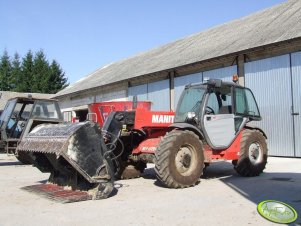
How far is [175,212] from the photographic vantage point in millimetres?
6098

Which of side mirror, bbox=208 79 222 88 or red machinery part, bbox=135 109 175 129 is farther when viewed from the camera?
side mirror, bbox=208 79 222 88

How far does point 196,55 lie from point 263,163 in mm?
10177

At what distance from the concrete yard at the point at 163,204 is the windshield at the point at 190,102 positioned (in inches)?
58.7

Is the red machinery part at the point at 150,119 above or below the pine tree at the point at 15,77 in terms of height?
below

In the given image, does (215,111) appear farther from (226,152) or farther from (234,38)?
(234,38)

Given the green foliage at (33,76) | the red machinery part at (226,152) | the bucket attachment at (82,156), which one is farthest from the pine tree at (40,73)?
the bucket attachment at (82,156)

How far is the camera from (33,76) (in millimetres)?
60125

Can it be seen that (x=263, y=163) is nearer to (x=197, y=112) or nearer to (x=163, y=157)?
(x=197, y=112)

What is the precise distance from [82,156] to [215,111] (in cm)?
358

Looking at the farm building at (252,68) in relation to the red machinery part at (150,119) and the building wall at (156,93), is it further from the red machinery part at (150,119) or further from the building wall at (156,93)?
the red machinery part at (150,119)

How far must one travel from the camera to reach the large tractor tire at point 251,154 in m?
9.54

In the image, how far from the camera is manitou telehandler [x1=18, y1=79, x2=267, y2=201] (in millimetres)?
7211

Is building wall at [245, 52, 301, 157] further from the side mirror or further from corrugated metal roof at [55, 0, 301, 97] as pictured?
the side mirror

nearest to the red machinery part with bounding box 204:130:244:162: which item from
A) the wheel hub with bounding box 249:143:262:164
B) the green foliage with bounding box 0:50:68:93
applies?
the wheel hub with bounding box 249:143:262:164
